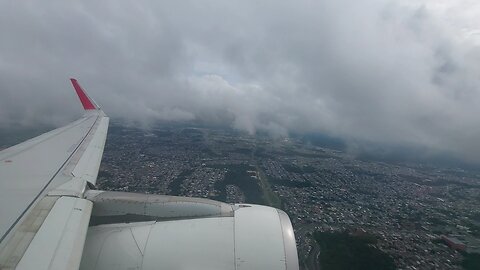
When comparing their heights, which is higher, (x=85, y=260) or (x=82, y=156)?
(x=82, y=156)

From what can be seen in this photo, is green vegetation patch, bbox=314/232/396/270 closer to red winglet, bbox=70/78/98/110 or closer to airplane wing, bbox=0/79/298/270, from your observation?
red winglet, bbox=70/78/98/110

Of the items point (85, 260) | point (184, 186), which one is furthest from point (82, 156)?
point (184, 186)

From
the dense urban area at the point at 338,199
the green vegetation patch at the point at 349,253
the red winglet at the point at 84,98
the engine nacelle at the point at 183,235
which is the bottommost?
the green vegetation patch at the point at 349,253

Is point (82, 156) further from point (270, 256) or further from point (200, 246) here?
point (270, 256)

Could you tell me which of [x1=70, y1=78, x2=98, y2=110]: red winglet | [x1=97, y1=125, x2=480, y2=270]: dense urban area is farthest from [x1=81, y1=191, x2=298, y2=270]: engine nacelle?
[x1=97, y1=125, x2=480, y2=270]: dense urban area

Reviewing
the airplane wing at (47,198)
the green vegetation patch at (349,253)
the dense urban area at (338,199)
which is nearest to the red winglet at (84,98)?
the airplane wing at (47,198)

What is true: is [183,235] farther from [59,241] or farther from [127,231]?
[59,241]

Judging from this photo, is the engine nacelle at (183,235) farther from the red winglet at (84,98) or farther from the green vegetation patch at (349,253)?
the green vegetation patch at (349,253)
